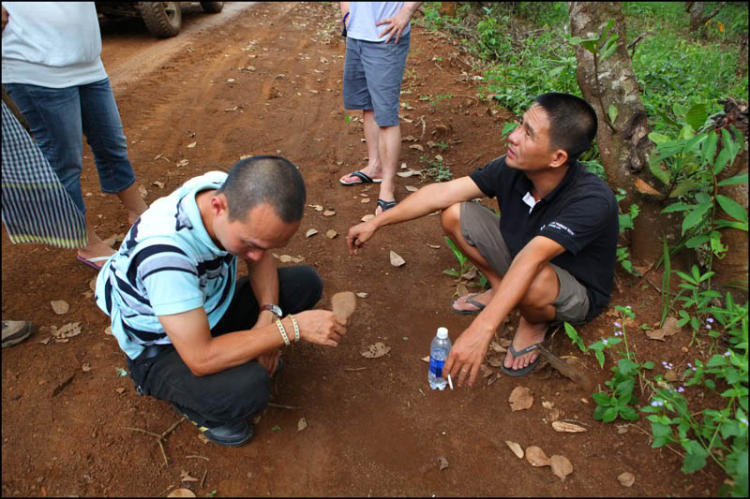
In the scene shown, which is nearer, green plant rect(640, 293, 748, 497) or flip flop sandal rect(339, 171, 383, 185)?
green plant rect(640, 293, 748, 497)

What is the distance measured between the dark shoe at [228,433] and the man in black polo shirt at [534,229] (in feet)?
3.25

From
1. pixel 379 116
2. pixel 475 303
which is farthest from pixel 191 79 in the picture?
pixel 475 303

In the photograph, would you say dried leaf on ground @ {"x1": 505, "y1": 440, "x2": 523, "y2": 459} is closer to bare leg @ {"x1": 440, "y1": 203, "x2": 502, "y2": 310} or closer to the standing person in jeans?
bare leg @ {"x1": 440, "y1": 203, "x2": 502, "y2": 310}

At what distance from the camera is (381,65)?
3.66m

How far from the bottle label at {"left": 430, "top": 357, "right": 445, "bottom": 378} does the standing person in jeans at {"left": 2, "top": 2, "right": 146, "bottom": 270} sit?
7.28ft

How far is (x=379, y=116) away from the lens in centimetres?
380

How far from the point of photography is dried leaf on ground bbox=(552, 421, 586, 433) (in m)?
2.38

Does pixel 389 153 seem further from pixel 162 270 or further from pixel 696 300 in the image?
pixel 162 270

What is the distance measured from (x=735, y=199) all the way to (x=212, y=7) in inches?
419

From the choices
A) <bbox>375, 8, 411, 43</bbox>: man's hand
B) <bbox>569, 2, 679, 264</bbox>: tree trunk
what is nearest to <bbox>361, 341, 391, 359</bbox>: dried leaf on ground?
<bbox>569, 2, 679, 264</bbox>: tree trunk

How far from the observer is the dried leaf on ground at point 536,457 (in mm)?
2256

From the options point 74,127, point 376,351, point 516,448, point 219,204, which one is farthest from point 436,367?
point 74,127

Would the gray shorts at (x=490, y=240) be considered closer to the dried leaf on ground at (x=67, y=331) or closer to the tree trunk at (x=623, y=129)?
the tree trunk at (x=623, y=129)

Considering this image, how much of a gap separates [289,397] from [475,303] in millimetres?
1254
